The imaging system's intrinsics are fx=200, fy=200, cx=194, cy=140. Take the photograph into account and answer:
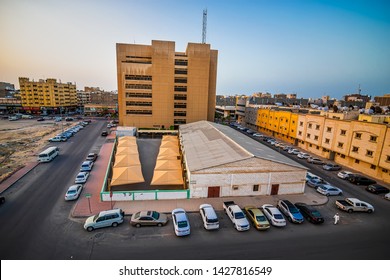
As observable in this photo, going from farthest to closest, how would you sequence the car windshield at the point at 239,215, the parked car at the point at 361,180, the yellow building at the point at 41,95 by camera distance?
the yellow building at the point at 41,95, the parked car at the point at 361,180, the car windshield at the point at 239,215

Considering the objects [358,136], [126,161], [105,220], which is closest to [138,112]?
[126,161]

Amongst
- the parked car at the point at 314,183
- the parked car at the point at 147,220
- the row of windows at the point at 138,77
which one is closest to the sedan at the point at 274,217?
the parked car at the point at 147,220

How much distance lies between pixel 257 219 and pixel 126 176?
1636cm

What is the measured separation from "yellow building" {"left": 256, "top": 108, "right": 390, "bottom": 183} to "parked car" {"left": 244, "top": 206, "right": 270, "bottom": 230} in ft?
83.3

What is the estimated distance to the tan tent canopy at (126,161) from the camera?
29156 mm

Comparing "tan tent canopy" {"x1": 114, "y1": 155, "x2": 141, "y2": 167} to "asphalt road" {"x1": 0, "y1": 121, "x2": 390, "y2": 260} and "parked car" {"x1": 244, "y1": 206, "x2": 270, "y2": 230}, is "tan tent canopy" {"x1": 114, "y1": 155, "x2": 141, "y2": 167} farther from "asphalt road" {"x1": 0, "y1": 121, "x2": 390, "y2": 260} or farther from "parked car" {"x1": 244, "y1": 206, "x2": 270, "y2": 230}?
"parked car" {"x1": 244, "y1": 206, "x2": 270, "y2": 230}

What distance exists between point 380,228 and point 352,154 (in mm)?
20402

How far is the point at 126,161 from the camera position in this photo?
3045 centimetres

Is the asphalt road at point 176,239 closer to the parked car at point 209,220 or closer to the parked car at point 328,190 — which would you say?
the parked car at point 209,220

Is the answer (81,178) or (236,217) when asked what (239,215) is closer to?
(236,217)

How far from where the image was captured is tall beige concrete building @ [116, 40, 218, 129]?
59.5 m

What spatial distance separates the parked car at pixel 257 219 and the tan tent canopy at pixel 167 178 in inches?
352

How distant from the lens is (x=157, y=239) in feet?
56.0
